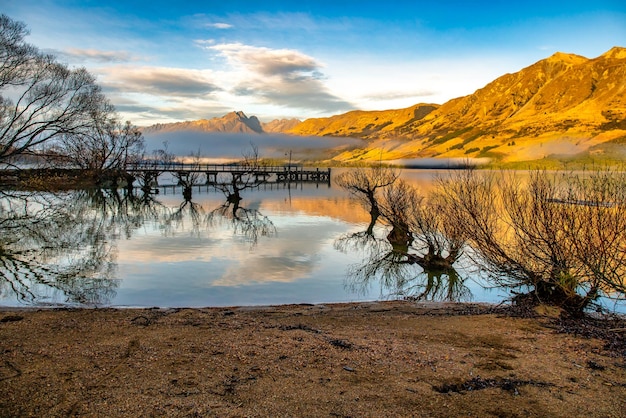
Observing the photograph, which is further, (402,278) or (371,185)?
(371,185)

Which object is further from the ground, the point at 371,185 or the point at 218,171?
the point at 218,171

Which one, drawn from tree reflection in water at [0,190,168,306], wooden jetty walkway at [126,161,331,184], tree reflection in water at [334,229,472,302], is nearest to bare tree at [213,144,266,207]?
wooden jetty walkway at [126,161,331,184]

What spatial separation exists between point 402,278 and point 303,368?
1256 centimetres

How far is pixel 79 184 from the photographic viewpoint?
66.9 metres

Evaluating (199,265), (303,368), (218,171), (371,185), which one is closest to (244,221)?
(199,265)

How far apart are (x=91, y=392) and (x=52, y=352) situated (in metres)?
2.11

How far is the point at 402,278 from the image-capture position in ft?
63.1

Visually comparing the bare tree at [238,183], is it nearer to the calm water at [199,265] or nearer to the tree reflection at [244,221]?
the tree reflection at [244,221]

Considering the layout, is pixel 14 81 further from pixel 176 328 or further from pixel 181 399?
pixel 181 399

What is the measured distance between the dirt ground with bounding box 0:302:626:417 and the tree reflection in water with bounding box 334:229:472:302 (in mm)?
6006

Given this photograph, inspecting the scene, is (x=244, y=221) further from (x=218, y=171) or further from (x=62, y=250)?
(x=218, y=171)

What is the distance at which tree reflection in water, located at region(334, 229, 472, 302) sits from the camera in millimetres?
16953

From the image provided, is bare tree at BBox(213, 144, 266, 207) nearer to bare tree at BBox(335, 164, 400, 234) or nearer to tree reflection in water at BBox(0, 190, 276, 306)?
tree reflection in water at BBox(0, 190, 276, 306)

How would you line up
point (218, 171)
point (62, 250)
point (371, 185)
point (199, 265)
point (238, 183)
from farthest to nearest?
point (218, 171)
point (238, 183)
point (371, 185)
point (62, 250)
point (199, 265)
